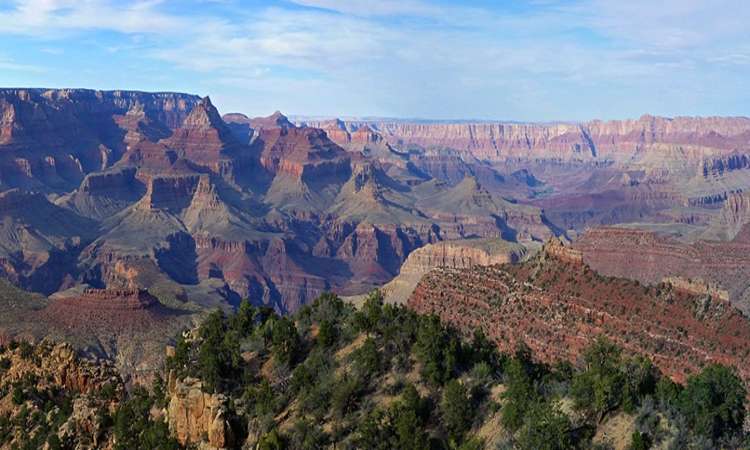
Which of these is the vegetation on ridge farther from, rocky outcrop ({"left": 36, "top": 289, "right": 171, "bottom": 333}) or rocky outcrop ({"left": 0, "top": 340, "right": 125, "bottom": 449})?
rocky outcrop ({"left": 36, "top": 289, "right": 171, "bottom": 333})

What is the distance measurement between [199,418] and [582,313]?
103 ft

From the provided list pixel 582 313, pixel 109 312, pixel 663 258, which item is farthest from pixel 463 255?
pixel 582 313

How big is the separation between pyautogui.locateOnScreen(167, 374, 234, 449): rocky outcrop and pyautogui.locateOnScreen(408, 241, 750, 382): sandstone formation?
25885mm

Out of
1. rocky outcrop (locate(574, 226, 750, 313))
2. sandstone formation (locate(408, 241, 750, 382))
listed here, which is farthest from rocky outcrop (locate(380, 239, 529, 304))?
sandstone formation (locate(408, 241, 750, 382))

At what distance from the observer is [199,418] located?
3559cm

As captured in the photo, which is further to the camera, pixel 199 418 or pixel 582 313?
pixel 582 313

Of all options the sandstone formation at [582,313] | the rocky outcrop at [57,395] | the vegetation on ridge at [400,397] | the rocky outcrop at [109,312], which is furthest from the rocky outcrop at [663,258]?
the rocky outcrop at [57,395]

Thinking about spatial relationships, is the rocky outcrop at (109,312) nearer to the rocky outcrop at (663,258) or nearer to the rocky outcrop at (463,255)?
the rocky outcrop at (463,255)

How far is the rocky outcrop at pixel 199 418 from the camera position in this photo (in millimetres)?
34938

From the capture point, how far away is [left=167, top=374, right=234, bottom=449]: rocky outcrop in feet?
115

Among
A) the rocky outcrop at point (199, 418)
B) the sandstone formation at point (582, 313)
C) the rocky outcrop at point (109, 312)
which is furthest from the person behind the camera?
the rocky outcrop at point (109, 312)

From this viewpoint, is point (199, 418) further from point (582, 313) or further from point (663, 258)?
point (663, 258)

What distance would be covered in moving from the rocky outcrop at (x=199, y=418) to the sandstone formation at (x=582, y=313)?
25.9m

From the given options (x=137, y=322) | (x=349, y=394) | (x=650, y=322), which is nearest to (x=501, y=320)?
(x=650, y=322)
